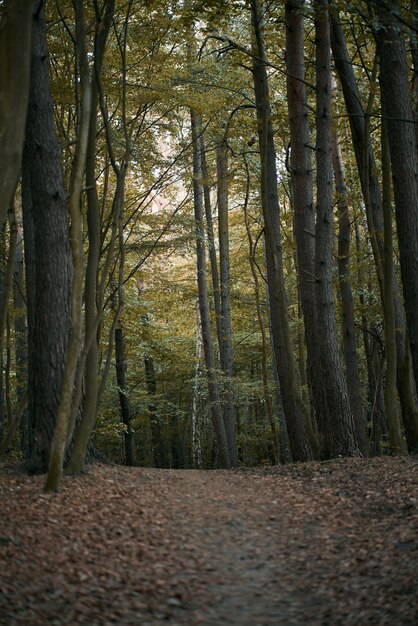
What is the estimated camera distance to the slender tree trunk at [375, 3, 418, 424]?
914cm

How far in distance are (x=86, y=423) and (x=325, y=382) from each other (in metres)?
4.03

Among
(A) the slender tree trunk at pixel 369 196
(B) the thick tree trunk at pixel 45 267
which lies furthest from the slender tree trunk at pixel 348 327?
(B) the thick tree trunk at pixel 45 267

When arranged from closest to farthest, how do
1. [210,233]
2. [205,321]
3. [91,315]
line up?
[91,315], [205,321], [210,233]

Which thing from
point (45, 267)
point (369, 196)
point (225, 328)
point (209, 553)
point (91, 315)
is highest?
point (369, 196)

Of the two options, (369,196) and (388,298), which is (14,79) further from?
(369,196)

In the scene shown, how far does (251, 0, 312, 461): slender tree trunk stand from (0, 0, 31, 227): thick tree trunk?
244 inches

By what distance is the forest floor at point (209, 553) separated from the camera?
13.0ft

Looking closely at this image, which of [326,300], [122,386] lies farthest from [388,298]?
[122,386]

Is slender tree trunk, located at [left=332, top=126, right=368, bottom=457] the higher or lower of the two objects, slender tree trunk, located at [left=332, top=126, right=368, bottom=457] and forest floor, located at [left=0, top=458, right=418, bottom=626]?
the higher

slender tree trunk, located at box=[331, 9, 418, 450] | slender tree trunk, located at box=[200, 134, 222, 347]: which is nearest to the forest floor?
slender tree trunk, located at box=[331, 9, 418, 450]

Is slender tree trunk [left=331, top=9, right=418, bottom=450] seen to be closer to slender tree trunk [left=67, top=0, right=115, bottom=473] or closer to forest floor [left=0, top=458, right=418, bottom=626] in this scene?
forest floor [left=0, top=458, right=418, bottom=626]

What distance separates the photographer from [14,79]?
434cm

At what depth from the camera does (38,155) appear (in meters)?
8.28

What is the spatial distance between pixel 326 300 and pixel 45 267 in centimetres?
444
